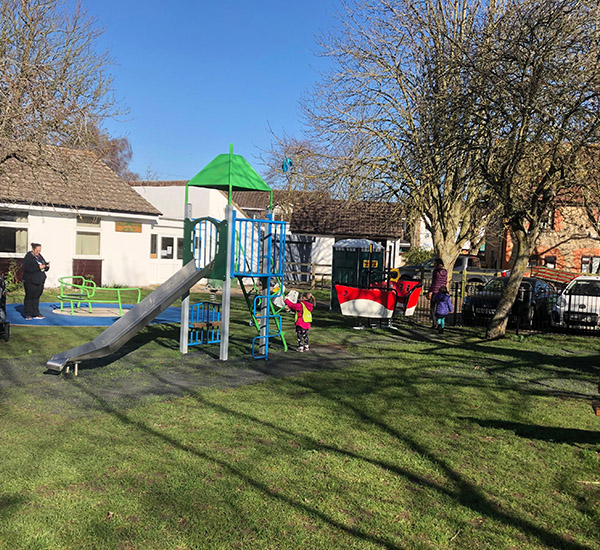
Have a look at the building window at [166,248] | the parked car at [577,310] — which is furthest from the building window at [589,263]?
the building window at [166,248]

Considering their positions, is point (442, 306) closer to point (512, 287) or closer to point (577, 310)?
point (512, 287)

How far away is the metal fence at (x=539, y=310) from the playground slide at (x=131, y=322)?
8.82m

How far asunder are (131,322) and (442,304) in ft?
29.1

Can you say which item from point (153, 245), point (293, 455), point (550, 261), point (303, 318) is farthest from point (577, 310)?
point (550, 261)

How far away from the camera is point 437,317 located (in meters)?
16.5

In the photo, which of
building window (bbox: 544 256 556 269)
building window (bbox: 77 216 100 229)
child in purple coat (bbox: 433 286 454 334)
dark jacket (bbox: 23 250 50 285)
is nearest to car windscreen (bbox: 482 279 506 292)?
child in purple coat (bbox: 433 286 454 334)

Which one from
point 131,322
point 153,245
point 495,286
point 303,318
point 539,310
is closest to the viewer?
point 131,322

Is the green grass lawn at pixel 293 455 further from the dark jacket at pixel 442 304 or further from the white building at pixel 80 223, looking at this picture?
the white building at pixel 80 223

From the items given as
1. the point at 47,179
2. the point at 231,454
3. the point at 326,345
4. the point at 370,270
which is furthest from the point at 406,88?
the point at 231,454

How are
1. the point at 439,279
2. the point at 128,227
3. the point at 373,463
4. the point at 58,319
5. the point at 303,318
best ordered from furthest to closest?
the point at 128,227 < the point at 439,279 < the point at 58,319 < the point at 303,318 < the point at 373,463

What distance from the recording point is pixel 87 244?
2459cm

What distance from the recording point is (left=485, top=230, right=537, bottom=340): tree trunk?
15.4 m

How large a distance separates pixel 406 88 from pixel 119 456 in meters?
18.3

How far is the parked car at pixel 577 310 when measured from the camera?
1717 centimetres
